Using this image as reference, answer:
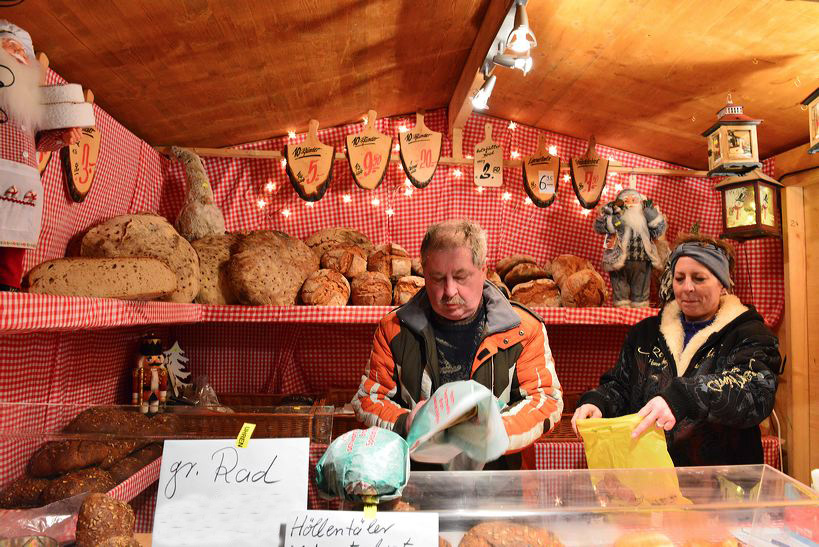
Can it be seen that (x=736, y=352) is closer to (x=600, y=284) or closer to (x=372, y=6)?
(x=600, y=284)

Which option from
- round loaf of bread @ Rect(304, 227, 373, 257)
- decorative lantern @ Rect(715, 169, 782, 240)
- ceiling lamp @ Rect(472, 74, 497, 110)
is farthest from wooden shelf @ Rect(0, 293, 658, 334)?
ceiling lamp @ Rect(472, 74, 497, 110)

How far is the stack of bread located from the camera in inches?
45.1

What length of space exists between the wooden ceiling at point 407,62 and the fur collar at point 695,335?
1.24 meters

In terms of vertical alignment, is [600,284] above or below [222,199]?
below

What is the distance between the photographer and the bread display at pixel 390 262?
356 centimetres

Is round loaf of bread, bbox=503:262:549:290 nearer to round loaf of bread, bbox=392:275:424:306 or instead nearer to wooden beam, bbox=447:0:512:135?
round loaf of bread, bbox=392:275:424:306

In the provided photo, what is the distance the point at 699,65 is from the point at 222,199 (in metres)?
3.15

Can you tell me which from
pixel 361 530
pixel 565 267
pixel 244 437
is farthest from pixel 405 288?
pixel 361 530

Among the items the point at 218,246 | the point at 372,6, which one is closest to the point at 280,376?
the point at 218,246

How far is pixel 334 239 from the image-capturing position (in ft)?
12.4

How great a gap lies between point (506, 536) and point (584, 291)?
8.82ft

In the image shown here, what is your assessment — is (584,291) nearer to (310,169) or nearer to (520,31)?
(520,31)

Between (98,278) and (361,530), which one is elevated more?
(98,278)

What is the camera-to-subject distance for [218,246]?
134 inches
